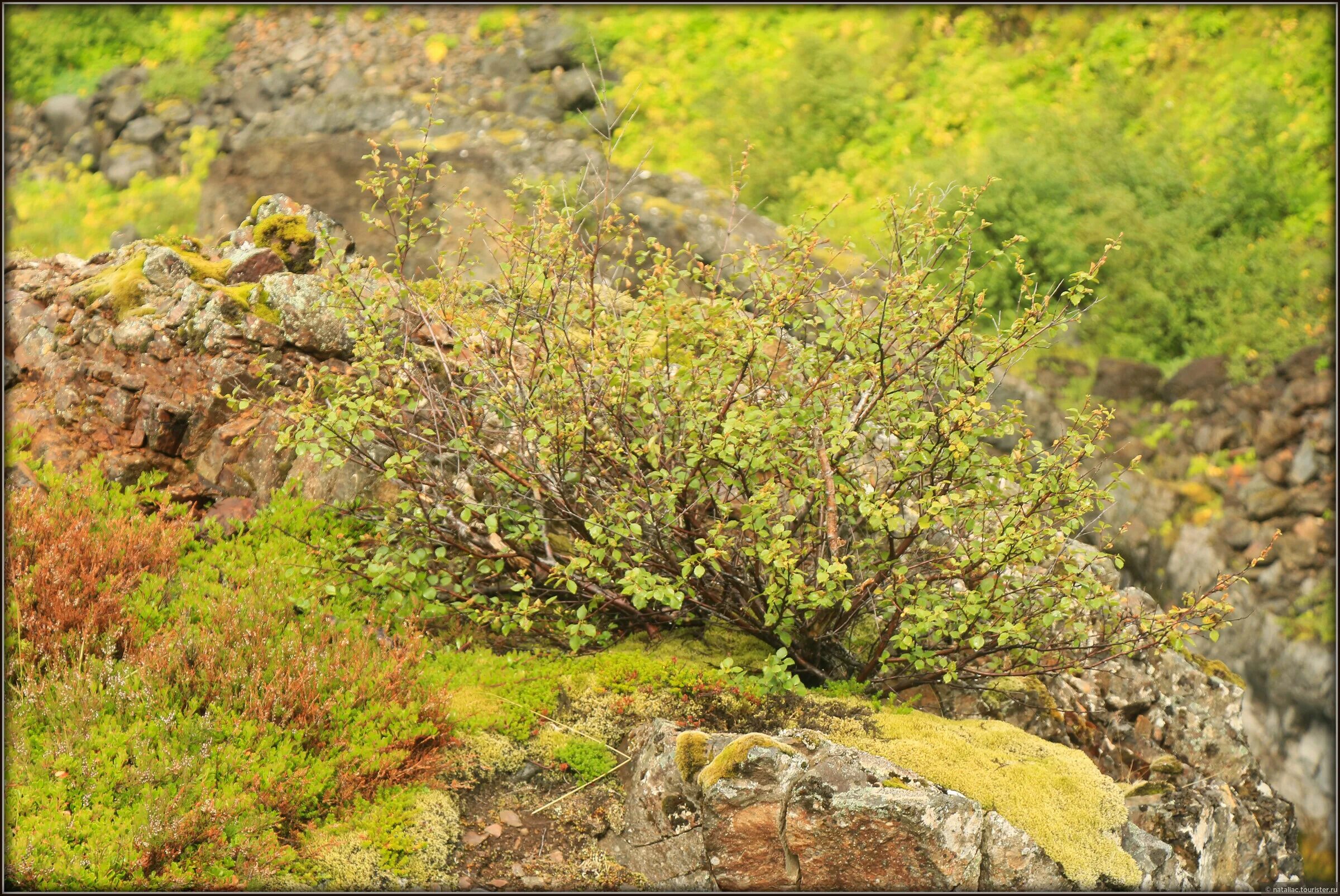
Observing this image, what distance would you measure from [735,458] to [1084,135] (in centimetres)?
Result: 1496

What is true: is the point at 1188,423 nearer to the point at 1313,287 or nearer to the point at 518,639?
the point at 1313,287

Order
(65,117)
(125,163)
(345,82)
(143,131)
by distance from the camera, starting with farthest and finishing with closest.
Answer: (345,82) → (65,117) → (143,131) → (125,163)

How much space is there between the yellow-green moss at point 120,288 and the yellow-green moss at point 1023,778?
663 cm

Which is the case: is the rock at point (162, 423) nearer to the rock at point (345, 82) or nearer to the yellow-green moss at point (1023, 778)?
the yellow-green moss at point (1023, 778)

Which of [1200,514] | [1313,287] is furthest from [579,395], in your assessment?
[1313,287]

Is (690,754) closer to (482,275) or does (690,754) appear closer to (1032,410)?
(482,275)

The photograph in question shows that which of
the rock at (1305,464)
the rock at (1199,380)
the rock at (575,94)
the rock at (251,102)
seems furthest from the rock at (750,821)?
the rock at (251,102)

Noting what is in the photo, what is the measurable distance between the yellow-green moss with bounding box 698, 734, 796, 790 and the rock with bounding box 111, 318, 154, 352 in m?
5.82

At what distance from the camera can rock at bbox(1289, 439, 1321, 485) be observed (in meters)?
14.4

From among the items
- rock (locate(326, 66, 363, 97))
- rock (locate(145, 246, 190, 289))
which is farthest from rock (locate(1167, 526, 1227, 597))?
rock (locate(326, 66, 363, 97))

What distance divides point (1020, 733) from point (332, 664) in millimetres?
4497

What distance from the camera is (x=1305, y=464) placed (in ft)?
47.4

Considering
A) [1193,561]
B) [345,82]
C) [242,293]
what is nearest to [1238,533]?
[1193,561]

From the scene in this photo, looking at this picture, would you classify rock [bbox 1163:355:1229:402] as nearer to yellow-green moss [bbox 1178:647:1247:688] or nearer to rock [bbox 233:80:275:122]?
yellow-green moss [bbox 1178:647:1247:688]
